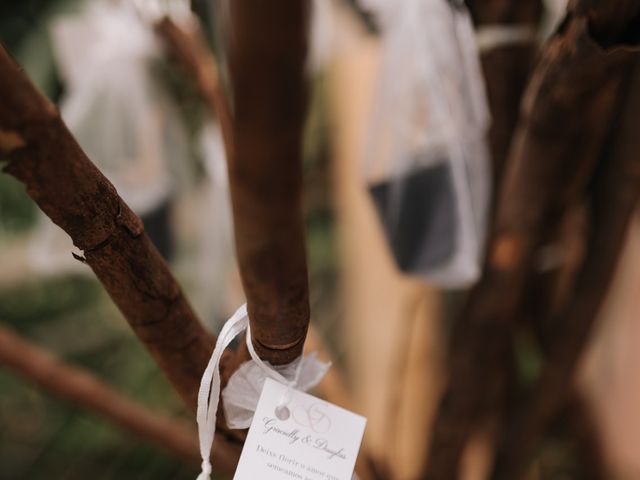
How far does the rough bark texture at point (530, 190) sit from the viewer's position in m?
0.45

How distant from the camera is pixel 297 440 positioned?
394 millimetres

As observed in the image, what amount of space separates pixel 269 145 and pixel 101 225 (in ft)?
0.37

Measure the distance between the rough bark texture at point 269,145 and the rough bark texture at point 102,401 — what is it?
399 mm

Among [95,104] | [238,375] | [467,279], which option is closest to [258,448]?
[238,375]

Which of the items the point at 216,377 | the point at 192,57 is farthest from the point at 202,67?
the point at 216,377

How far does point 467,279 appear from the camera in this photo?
598mm

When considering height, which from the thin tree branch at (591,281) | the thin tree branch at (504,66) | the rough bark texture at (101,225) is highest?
the rough bark texture at (101,225)

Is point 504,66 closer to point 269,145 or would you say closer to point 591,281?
point 591,281

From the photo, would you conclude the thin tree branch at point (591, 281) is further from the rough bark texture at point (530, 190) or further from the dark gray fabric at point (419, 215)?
the dark gray fabric at point (419, 215)

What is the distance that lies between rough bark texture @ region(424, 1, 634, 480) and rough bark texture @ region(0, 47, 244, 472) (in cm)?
29

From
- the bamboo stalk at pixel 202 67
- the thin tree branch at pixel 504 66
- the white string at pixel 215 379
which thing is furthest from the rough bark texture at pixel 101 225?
the thin tree branch at pixel 504 66

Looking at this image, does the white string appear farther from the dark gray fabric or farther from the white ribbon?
the dark gray fabric

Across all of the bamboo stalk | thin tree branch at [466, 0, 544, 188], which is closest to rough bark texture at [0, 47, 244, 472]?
the bamboo stalk

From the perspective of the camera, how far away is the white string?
0.38 metres
